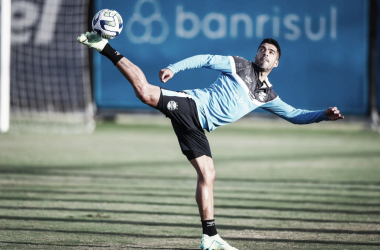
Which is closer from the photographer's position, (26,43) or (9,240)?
(9,240)

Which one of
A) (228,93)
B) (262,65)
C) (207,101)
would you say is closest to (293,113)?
(262,65)

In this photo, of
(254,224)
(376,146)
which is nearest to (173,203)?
(254,224)

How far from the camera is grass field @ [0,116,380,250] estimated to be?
19.2ft

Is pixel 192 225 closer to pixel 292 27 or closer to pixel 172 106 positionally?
pixel 172 106

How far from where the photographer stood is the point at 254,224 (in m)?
6.50

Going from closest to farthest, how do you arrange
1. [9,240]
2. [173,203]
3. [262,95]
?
[9,240] < [262,95] < [173,203]

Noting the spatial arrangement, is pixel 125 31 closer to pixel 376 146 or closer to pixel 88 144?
pixel 88 144

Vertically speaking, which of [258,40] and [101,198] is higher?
[258,40]

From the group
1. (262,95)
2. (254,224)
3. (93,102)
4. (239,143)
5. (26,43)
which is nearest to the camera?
(262,95)

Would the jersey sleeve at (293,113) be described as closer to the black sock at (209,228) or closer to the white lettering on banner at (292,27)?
the black sock at (209,228)

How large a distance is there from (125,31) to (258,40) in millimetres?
3847

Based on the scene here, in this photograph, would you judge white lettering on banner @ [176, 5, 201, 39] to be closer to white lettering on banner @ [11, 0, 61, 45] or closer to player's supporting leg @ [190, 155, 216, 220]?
white lettering on banner @ [11, 0, 61, 45]

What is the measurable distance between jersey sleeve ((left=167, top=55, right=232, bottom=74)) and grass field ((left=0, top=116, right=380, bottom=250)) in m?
1.66

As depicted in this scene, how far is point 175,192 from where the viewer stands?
8.40m
